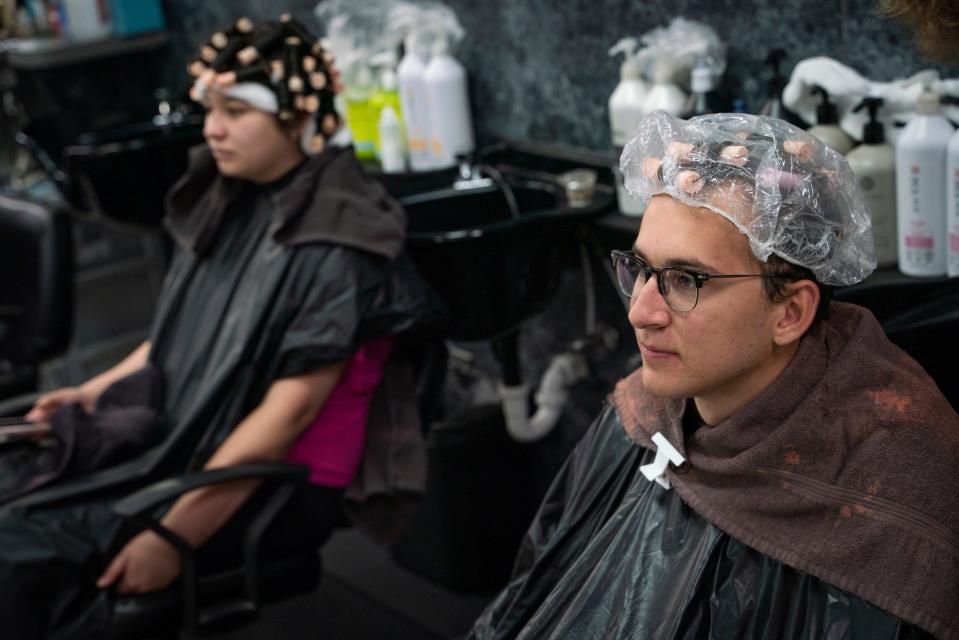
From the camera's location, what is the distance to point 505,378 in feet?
9.55

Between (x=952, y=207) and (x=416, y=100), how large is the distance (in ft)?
5.09

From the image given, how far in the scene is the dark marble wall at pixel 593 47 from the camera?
2.20m

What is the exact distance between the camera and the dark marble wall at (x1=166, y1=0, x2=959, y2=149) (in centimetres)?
220

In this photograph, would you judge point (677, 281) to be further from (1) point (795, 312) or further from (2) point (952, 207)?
(2) point (952, 207)

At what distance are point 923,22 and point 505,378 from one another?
1.50 metres

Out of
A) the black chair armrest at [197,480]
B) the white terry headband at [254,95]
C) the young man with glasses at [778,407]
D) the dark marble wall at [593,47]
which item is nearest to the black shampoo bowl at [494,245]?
the dark marble wall at [593,47]

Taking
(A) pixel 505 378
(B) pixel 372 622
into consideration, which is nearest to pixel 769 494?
(A) pixel 505 378

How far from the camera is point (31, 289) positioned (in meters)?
3.28

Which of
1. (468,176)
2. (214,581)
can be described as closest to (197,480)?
(214,581)

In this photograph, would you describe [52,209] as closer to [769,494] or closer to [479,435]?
[479,435]

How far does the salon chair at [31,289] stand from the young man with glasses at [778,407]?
6.62 ft

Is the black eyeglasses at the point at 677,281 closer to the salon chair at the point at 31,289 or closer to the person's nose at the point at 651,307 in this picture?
the person's nose at the point at 651,307

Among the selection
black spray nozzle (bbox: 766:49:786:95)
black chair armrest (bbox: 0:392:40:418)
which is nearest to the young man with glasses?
black spray nozzle (bbox: 766:49:786:95)

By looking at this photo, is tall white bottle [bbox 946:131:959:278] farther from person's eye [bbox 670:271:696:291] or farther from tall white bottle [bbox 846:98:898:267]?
person's eye [bbox 670:271:696:291]
